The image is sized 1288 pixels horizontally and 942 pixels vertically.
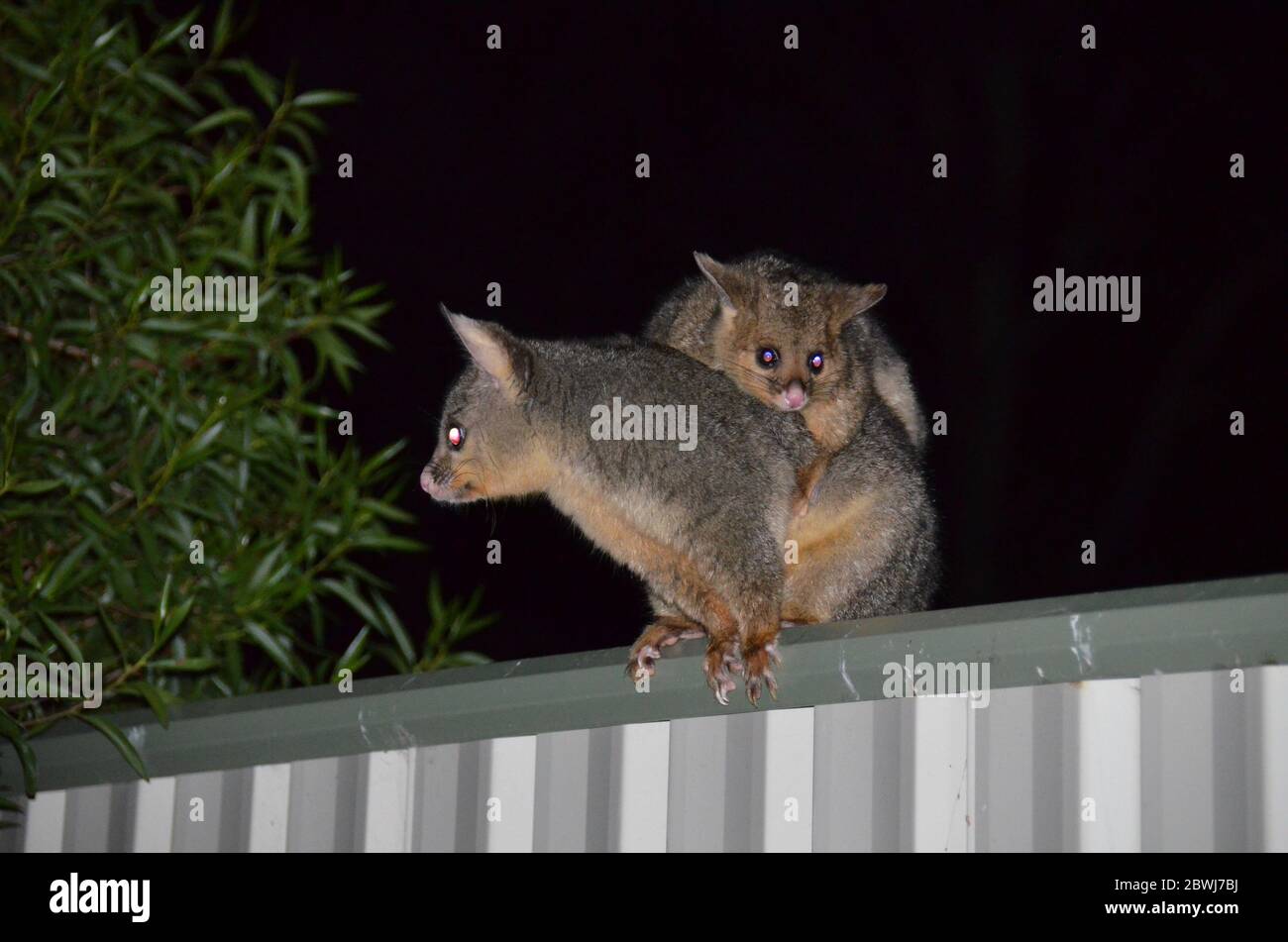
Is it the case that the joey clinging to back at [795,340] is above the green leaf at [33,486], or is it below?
above

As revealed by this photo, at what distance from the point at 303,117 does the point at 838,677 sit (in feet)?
13.2

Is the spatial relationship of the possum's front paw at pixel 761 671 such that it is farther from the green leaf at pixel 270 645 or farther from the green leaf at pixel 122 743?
the green leaf at pixel 270 645

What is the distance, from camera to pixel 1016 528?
11.5m

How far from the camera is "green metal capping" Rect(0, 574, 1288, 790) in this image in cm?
269

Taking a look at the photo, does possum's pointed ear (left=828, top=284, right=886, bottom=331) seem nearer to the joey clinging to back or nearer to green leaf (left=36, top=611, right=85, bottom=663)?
the joey clinging to back

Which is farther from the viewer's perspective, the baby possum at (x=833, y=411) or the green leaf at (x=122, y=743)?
the baby possum at (x=833, y=411)

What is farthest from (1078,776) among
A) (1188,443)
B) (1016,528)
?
(1188,443)

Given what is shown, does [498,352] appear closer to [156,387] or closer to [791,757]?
[791,757]

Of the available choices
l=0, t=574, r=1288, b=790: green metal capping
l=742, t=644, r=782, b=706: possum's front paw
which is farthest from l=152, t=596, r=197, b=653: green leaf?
l=742, t=644, r=782, b=706: possum's front paw

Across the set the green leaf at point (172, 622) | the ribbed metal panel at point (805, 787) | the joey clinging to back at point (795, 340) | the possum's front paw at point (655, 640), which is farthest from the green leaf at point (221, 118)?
the possum's front paw at point (655, 640)

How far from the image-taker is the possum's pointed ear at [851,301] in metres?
4.90

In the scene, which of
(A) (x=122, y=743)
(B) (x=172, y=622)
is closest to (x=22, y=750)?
(A) (x=122, y=743)

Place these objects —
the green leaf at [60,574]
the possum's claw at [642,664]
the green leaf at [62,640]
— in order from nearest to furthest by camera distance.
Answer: the possum's claw at [642,664] < the green leaf at [62,640] < the green leaf at [60,574]

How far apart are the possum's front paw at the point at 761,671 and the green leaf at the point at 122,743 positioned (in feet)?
6.15
